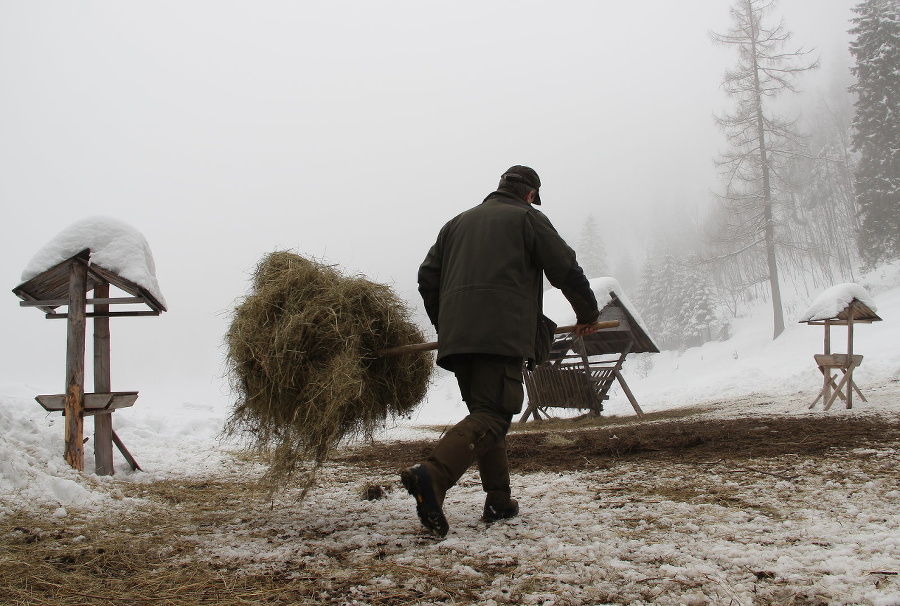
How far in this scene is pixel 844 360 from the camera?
9531 mm

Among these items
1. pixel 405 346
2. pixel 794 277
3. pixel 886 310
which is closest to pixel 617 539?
pixel 405 346

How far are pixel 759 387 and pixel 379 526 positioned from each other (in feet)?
50.6

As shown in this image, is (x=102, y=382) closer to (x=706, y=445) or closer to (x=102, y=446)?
(x=102, y=446)

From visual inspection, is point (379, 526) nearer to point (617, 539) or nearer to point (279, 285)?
point (617, 539)

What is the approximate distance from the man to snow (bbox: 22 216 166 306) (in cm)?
422

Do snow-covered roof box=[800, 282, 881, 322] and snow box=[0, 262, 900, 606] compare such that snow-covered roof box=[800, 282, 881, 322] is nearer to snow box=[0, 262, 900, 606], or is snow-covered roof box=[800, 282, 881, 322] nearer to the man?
snow box=[0, 262, 900, 606]

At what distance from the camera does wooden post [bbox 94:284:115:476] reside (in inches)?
239

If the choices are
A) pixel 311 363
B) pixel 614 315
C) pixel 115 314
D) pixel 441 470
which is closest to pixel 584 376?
pixel 614 315

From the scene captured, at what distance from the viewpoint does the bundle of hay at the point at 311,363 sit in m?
3.43

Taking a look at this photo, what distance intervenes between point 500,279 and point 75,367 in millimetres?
5081

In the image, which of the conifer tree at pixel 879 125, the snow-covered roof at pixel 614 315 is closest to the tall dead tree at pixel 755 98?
the conifer tree at pixel 879 125

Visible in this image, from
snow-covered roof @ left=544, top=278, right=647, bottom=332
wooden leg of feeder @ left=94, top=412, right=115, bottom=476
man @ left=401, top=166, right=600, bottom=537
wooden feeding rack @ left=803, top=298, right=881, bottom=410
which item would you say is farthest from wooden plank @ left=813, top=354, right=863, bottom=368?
wooden leg of feeder @ left=94, top=412, right=115, bottom=476

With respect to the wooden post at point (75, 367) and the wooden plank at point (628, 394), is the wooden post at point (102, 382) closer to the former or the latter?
the wooden post at point (75, 367)

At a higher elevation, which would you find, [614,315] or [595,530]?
[614,315]
